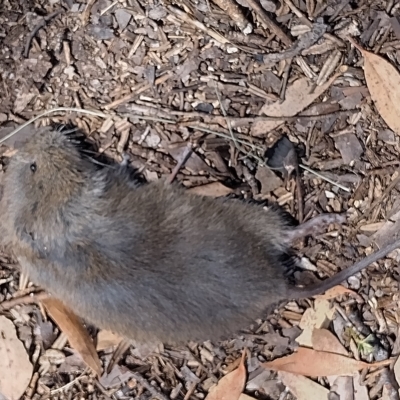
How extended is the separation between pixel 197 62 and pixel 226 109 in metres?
0.28

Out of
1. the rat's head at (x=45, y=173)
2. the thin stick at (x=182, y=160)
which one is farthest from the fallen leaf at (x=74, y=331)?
the thin stick at (x=182, y=160)

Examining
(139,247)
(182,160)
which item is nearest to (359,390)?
(139,247)

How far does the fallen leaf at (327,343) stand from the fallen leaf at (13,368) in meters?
A: 1.45

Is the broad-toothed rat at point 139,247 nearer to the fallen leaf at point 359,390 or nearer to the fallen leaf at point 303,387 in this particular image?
the fallen leaf at point 303,387

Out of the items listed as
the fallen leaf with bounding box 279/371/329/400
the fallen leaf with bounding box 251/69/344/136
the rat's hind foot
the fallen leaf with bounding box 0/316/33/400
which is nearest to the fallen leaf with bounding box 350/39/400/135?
the fallen leaf with bounding box 251/69/344/136

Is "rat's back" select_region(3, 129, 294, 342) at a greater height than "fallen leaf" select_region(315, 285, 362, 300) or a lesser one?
lesser

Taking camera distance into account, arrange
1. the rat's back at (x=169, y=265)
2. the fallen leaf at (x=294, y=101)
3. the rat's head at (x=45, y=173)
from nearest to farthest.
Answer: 1. the rat's back at (x=169, y=265)
2. the rat's head at (x=45, y=173)
3. the fallen leaf at (x=294, y=101)

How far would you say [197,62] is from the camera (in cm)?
382

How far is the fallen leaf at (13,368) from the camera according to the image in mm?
3857

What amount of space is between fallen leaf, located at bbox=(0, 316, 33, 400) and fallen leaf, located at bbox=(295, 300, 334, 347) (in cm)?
138

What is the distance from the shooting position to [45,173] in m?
3.69

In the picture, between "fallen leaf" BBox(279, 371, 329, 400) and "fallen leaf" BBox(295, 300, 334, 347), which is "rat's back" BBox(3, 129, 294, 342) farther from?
"fallen leaf" BBox(279, 371, 329, 400)

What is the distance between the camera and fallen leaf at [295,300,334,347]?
3725 mm

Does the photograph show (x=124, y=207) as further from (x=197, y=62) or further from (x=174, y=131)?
(x=197, y=62)
